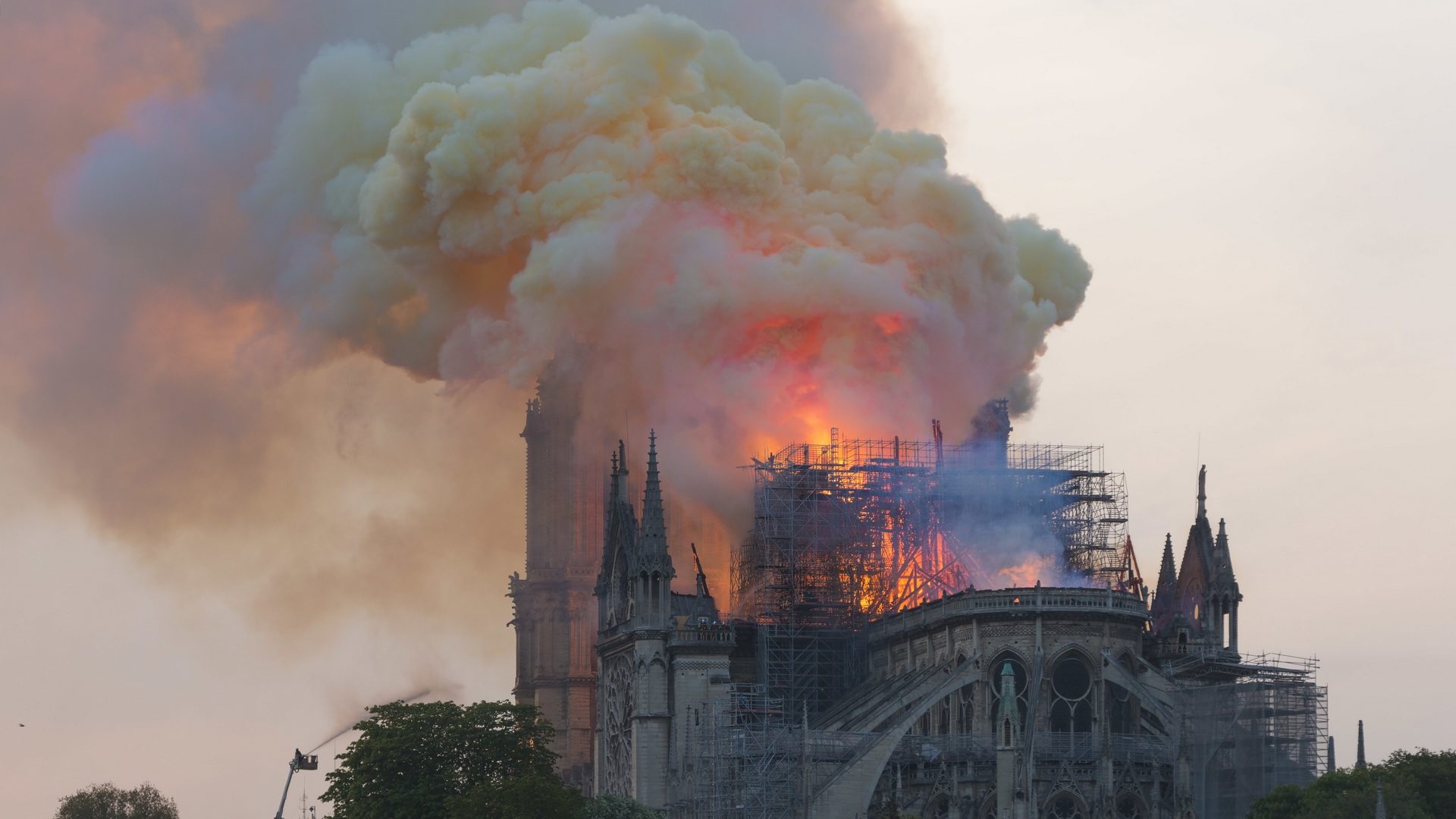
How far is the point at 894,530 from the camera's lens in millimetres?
141375

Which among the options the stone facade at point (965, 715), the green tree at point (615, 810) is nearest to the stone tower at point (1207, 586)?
the stone facade at point (965, 715)

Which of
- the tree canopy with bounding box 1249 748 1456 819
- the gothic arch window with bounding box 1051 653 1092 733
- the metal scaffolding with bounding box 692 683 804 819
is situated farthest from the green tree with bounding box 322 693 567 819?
the tree canopy with bounding box 1249 748 1456 819

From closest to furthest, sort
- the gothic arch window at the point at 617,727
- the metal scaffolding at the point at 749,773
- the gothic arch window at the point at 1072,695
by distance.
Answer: the metal scaffolding at the point at 749,773, the gothic arch window at the point at 1072,695, the gothic arch window at the point at 617,727

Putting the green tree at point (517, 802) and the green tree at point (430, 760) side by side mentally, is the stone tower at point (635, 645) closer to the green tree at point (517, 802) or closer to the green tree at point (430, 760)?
the green tree at point (430, 760)

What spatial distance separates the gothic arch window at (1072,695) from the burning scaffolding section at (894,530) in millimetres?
8675

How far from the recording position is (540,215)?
150m

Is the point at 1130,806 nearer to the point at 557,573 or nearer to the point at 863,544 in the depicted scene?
the point at 863,544

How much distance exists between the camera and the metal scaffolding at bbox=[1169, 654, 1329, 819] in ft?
409

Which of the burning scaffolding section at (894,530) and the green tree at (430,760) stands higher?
the burning scaffolding section at (894,530)

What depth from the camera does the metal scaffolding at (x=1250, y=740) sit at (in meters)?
125

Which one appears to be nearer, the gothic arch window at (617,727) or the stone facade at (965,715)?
the stone facade at (965,715)

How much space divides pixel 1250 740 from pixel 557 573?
59775 millimetres

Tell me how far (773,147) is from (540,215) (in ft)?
37.4

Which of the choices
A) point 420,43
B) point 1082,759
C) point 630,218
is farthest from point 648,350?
point 1082,759
